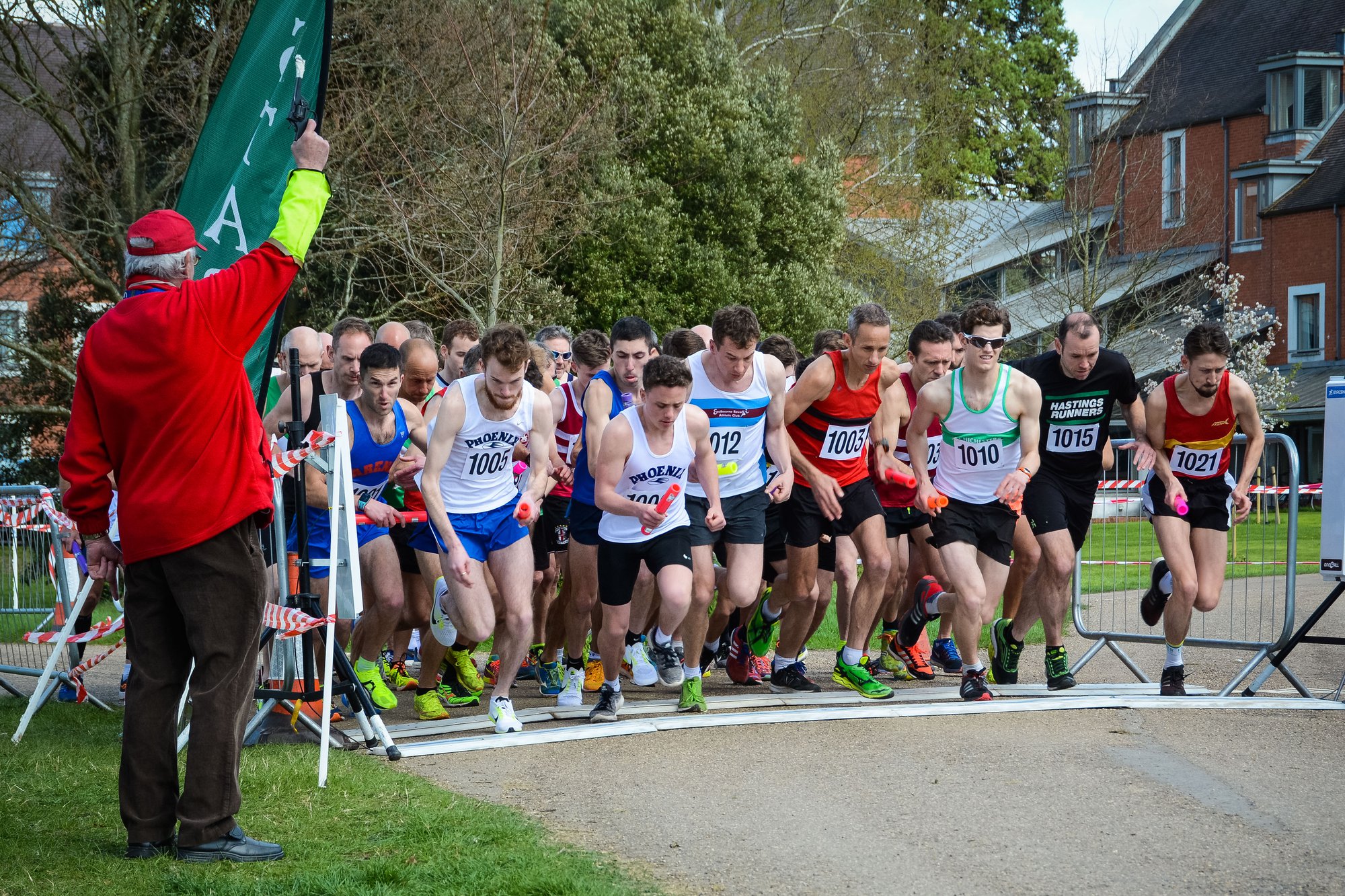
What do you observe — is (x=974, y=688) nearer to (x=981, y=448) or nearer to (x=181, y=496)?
(x=981, y=448)

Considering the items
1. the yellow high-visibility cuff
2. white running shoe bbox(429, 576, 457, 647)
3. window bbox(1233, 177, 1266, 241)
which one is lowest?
white running shoe bbox(429, 576, 457, 647)

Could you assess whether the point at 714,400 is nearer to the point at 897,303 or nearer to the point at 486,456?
the point at 486,456

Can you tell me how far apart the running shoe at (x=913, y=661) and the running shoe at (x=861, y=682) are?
37.3 inches

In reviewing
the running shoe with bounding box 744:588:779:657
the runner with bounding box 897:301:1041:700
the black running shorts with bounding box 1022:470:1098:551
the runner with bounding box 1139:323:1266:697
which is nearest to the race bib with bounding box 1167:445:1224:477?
the runner with bounding box 1139:323:1266:697

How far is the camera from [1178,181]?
132 feet

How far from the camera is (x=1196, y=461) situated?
9258 millimetres

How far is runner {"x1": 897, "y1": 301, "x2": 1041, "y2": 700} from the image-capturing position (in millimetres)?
8906

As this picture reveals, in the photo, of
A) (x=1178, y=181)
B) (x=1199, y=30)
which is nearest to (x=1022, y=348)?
(x=1178, y=181)

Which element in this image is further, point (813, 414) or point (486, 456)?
point (813, 414)

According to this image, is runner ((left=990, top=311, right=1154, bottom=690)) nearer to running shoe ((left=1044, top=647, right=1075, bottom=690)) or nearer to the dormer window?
running shoe ((left=1044, top=647, right=1075, bottom=690))

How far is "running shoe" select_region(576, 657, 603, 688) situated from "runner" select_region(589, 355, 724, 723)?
0.99 m

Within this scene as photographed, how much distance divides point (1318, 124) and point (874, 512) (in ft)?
126

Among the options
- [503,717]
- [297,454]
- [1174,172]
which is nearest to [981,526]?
[503,717]

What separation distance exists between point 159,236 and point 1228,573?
A: 13606mm
